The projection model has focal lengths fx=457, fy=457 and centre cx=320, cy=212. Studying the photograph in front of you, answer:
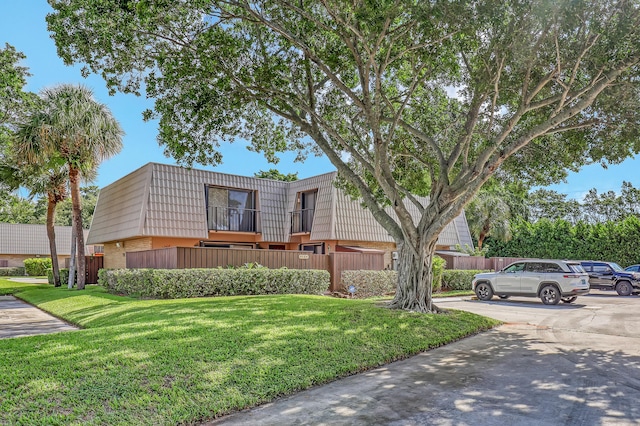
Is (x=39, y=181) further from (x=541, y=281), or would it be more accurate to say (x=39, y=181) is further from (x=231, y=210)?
(x=541, y=281)

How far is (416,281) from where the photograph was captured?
456 inches

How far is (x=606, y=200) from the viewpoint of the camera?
47969mm

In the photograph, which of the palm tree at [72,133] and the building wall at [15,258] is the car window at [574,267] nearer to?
the palm tree at [72,133]

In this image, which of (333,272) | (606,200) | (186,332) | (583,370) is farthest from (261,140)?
(606,200)

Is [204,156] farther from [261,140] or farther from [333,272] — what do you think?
[333,272]

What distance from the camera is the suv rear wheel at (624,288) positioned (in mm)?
21578

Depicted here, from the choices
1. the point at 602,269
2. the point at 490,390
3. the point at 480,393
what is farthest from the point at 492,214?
the point at 480,393

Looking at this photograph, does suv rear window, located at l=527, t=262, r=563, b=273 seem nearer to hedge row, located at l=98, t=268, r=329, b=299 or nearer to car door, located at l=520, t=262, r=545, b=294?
car door, located at l=520, t=262, r=545, b=294

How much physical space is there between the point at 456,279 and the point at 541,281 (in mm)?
6374

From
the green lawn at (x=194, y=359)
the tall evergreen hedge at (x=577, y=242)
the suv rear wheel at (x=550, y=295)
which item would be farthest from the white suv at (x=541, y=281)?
the tall evergreen hedge at (x=577, y=242)

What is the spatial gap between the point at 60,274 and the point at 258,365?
2226cm

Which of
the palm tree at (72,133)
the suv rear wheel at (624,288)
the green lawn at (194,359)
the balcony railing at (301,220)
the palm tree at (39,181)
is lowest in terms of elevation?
the suv rear wheel at (624,288)

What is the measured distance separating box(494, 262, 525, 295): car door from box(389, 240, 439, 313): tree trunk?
726 cm

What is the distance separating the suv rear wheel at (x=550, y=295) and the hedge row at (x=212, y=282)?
8.03 metres
